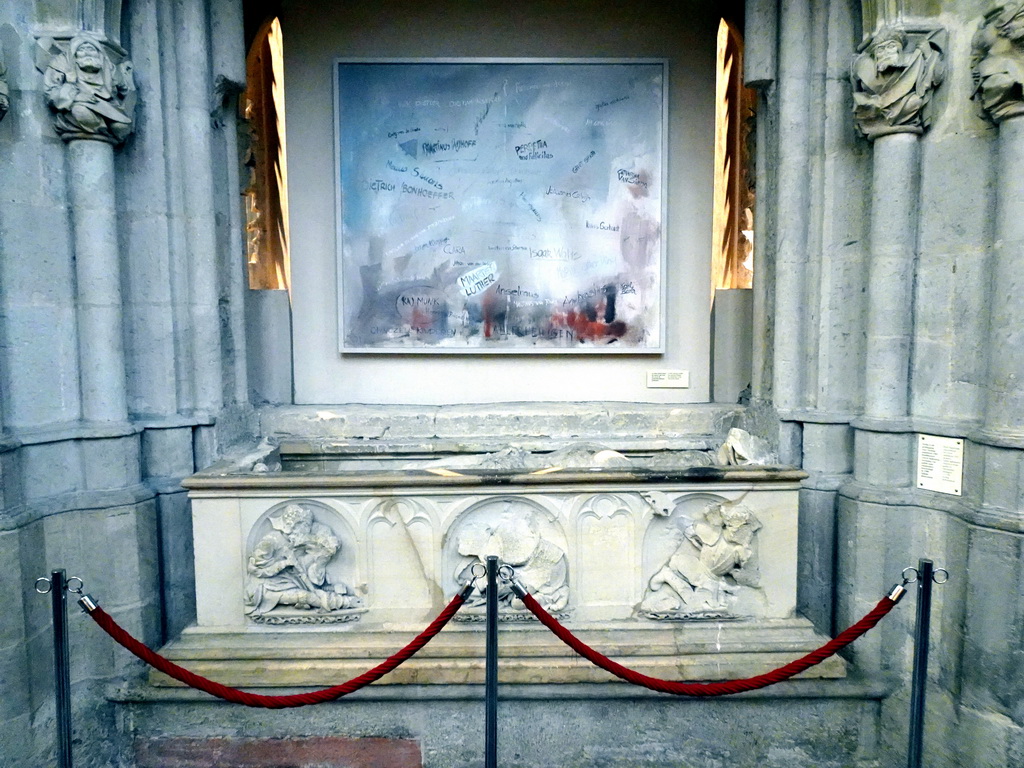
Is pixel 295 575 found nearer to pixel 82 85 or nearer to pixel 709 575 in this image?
pixel 709 575

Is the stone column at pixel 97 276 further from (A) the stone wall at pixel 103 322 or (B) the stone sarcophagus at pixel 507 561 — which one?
(B) the stone sarcophagus at pixel 507 561

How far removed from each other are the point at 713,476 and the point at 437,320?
1843mm

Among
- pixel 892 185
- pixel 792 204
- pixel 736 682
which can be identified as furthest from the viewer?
pixel 792 204

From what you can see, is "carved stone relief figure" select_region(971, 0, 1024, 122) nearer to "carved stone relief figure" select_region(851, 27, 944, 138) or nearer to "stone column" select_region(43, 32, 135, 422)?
"carved stone relief figure" select_region(851, 27, 944, 138)

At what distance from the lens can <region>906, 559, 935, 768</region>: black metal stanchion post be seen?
2195 millimetres

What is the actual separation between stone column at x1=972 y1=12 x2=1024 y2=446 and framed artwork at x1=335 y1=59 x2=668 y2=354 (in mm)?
1650

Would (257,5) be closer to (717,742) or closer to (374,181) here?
(374,181)

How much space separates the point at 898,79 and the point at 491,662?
2.76 metres

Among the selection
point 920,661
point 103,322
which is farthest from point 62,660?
point 920,661

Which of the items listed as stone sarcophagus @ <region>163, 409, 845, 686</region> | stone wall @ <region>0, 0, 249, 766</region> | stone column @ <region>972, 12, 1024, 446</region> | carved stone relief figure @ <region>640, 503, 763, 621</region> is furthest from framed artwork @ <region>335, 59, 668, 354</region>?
stone column @ <region>972, 12, 1024, 446</region>

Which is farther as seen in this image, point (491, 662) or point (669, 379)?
point (669, 379)

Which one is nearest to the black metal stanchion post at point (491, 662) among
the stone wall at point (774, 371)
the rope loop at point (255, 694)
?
the rope loop at point (255, 694)

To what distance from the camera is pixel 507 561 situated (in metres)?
2.85

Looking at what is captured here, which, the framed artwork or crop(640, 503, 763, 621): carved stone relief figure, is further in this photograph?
the framed artwork
